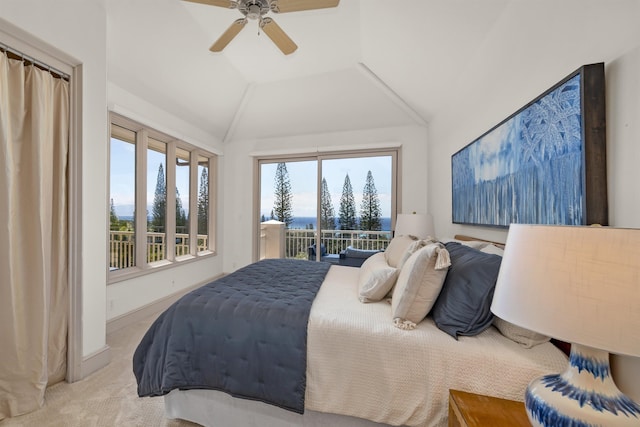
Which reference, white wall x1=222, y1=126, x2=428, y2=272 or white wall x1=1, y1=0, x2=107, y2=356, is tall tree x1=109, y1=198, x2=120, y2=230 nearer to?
white wall x1=1, y1=0, x2=107, y2=356

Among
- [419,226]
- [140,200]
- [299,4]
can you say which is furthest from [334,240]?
[299,4]

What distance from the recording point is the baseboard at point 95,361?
6.38 feet

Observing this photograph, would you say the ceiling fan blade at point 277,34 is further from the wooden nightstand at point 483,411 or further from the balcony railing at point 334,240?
the balcony railing at point 334,240

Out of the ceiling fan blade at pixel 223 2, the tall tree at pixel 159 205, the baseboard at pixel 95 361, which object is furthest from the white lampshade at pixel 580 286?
the tall tree at pixel 159 205

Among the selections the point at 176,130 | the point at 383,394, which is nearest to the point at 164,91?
the point at 176,130

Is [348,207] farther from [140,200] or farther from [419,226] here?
[140,200]

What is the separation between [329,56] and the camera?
9.95 ft

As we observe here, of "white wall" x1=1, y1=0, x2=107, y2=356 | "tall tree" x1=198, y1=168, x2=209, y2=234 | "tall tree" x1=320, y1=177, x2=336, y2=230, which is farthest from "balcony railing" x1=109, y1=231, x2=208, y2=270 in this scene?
"tall tree" x1=320, y1=177, x2=336, y2=230

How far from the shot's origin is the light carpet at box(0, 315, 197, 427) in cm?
155

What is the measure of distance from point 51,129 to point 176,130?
1836mm

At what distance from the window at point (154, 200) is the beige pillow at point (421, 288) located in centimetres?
295

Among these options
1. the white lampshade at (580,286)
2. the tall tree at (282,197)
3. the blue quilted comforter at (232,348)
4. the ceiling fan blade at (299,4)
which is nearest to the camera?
the white lampshade at (580,286)

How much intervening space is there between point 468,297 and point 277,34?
86.7 inches

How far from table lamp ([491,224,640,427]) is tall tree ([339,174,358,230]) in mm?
3512
